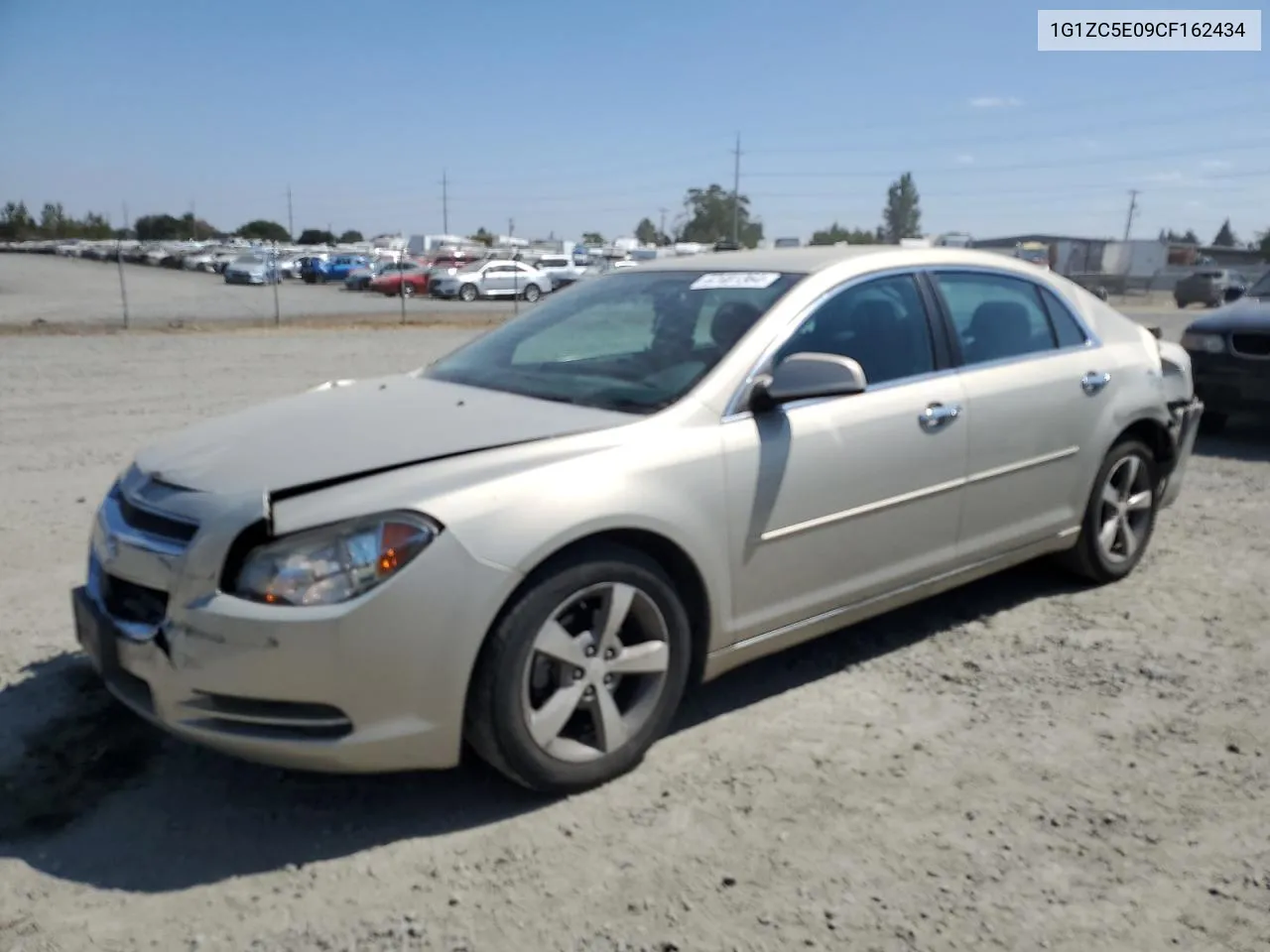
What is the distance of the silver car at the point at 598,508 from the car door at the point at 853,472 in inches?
0.4

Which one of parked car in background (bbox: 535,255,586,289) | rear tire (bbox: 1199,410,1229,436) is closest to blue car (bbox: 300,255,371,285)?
parked car in background (bbox: 535,255,586,289)

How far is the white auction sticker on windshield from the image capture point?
13.3 feet

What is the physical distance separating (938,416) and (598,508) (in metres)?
1.59

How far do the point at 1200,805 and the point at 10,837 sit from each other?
339cm

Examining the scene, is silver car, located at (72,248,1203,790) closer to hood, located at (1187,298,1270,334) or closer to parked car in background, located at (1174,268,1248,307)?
hood, located at (1187,298,1270,334)

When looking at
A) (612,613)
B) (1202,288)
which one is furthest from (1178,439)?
(1202,288)

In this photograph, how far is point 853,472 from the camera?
382 centimetres

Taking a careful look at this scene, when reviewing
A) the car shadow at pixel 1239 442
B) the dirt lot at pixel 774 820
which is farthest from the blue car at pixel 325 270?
the dirt lot at pixel 774 820

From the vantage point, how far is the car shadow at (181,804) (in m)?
2.95

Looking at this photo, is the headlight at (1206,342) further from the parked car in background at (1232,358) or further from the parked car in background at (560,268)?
the parked car in background at (560,268)

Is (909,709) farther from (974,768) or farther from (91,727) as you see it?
(91,727)

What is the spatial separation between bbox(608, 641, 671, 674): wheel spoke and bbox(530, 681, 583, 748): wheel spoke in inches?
5.7

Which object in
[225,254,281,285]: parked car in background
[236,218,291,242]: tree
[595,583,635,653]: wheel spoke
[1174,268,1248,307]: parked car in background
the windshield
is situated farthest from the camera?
[236,218,291,242]: tree

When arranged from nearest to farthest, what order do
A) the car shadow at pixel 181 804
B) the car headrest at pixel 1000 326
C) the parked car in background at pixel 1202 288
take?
the car shadow at pixel 181 804 → the car headrest at pixel 1000 326 → the parked car in background at pixel 1202 288
